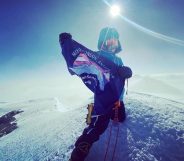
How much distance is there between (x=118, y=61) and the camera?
574cm

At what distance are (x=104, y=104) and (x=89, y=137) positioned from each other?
0.84 m

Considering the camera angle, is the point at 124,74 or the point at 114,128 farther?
the point at 114,128

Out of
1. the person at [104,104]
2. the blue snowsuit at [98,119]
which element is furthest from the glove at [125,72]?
the blue snowsuit at [98,119]

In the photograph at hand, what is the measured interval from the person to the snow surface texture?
A: 2.57 feet

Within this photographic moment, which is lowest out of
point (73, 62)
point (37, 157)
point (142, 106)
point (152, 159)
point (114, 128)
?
point (37, 157)

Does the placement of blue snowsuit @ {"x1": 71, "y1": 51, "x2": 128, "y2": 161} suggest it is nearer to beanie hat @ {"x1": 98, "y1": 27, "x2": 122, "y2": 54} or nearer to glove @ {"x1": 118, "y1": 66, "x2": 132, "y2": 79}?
glove @ {"x1": 118, "y1": 66, "x2": 132, "y2": 79}

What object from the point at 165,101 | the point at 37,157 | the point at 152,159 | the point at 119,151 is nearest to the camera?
the point at 152,159

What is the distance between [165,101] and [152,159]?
3.70 metres

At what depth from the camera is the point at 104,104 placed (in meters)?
5.20

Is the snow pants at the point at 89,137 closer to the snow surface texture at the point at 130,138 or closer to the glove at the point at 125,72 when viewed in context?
the snow surface texture at the point at 130,138

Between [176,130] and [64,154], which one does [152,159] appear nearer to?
[176,130]

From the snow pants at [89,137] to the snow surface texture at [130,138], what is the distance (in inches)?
28.4

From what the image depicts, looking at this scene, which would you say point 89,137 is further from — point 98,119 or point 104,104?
point 104,104

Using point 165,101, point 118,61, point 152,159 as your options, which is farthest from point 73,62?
point 165,101
